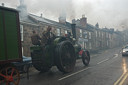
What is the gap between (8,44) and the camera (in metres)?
Result: 5.08

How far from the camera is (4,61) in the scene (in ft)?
16.1

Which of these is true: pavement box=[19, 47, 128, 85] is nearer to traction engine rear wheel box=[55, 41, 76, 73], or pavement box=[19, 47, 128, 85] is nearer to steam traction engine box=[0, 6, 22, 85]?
traction engine rear wheel box=[55, 41, 76, 73]

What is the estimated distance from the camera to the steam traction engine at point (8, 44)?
4924 millimetres

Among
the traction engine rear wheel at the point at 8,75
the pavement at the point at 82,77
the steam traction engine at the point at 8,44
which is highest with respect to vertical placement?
the steam traction engine at the point at 8,44

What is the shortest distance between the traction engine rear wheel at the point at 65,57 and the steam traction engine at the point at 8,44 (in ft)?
7.85

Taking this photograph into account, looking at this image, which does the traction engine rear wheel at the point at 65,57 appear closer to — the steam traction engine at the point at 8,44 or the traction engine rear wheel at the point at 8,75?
the steam traction engine at the point at 8,44

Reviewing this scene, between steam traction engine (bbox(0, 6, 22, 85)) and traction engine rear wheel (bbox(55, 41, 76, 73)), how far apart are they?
2.39 meters

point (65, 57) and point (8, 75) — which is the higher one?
point (65, 57)

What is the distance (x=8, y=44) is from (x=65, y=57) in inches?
142

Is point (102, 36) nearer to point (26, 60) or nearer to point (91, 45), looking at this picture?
point (91, 45)

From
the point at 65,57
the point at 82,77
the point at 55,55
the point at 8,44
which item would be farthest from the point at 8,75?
the point at 65,57

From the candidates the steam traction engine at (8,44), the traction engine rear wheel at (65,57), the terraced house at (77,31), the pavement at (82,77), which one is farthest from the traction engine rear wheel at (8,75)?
the terraced house at (77,31)

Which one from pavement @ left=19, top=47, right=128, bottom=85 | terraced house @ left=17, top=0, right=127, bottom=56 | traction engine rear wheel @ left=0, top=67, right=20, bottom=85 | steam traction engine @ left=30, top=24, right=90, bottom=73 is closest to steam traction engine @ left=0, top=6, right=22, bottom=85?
traction engine rear wheel @ left=0, top=67, right=20, bottom=85

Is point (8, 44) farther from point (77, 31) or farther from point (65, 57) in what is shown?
point (77, 31)
